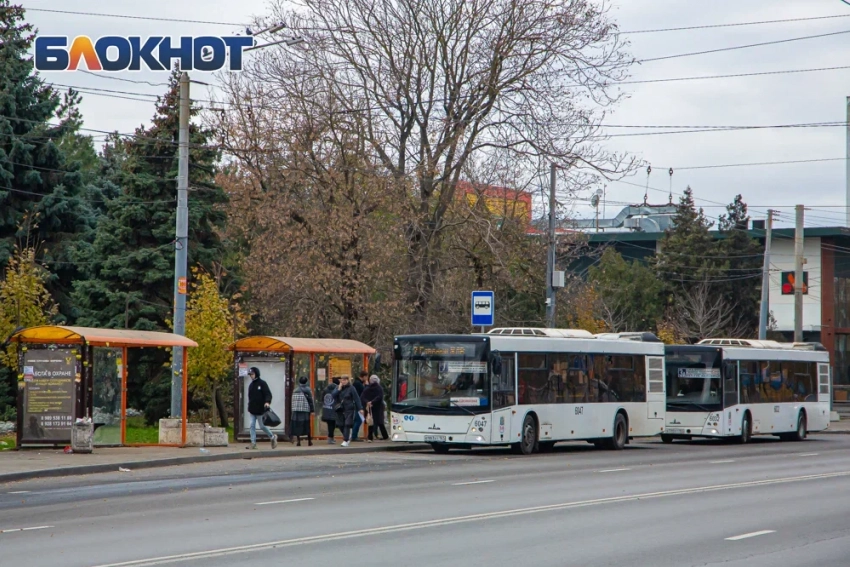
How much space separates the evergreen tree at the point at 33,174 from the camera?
140 ft

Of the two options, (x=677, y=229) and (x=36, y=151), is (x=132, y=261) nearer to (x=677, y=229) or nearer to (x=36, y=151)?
(x=36, y=151)

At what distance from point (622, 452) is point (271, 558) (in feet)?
65.4

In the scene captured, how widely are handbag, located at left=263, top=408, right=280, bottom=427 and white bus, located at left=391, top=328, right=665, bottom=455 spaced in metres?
2.69

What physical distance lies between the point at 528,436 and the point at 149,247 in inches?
685

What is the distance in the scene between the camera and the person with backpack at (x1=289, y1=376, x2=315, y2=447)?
26266mm

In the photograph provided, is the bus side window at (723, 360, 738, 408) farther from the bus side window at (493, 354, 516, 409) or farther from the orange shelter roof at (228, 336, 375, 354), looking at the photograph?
the orange shelter roof at (228, 336, 375, 354)

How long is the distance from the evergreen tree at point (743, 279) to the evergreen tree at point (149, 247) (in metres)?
40.4

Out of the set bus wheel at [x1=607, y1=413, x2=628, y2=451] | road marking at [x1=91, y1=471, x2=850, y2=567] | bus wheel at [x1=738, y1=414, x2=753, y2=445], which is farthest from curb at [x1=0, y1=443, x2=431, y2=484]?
bus wheel at [x1=738, y1=414, x2=753, y2=445]

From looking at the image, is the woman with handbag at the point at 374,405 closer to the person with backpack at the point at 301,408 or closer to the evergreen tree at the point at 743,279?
the person with backpack at the point at 301,408

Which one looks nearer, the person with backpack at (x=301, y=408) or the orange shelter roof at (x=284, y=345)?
the person with backpack at (x=301, y=408)

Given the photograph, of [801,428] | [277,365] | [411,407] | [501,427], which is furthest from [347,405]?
[801,428]

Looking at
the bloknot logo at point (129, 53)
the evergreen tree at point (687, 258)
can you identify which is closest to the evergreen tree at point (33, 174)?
the bloknot logo at point (129, 53)

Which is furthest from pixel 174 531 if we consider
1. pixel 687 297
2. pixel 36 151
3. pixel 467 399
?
pixel 687 297

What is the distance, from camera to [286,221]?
3247cm
